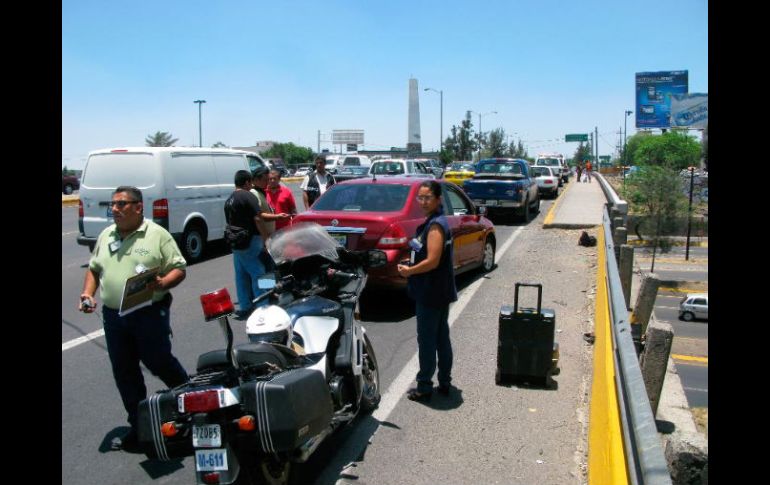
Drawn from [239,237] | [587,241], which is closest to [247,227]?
[239,237]

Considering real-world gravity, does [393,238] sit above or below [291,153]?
below

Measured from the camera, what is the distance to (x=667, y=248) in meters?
50.0

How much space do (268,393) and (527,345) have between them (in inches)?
116

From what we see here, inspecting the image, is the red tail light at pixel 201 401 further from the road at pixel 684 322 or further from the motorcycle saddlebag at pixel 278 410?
the road at pixel 684 322

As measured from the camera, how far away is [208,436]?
326 cm

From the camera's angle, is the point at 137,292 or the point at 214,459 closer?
the point at 214,459

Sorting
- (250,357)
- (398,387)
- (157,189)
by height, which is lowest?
(398,387)

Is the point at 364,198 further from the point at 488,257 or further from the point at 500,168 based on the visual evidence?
the point at 500,168

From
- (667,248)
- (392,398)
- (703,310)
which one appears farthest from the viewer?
(667,248)

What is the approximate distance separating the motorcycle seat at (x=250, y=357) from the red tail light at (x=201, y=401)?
40 centimetres
